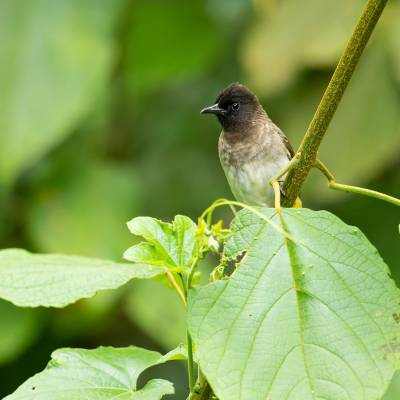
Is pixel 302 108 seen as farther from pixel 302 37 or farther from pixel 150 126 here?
pixel 150 126

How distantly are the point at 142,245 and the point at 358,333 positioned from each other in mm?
499

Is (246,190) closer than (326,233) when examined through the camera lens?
No

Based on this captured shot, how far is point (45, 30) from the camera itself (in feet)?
13.6

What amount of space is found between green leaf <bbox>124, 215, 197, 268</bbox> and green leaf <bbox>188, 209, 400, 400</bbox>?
0.33 feet

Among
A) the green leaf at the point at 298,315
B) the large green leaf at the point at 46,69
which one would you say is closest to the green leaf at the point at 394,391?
the green leaf at the point at 298,315

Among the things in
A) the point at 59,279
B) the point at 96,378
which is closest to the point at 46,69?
the point at 59,279

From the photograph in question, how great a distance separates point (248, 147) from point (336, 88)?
1.83 metres

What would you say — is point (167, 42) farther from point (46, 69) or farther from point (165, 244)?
point (165, 244)

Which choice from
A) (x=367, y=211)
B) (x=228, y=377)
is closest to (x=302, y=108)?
(x=367, y=211)

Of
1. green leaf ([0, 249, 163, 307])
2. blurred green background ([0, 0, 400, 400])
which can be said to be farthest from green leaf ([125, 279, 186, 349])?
green leaf ([0, 249, 163, 307])

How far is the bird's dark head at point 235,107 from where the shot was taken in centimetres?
352

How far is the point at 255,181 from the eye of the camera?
10.9ft

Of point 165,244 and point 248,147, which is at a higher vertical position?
point 165,244

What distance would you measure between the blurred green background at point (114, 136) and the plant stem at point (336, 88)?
2273mm
